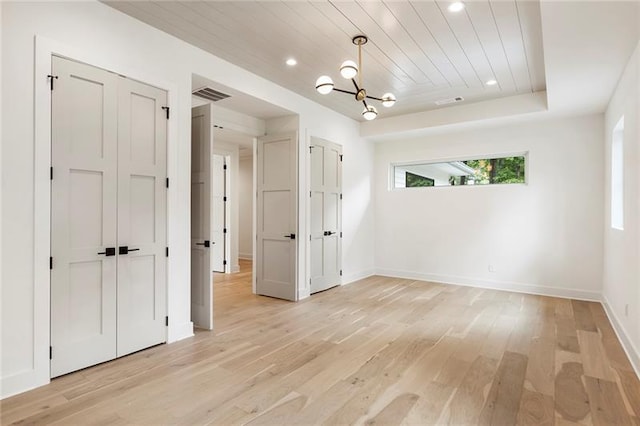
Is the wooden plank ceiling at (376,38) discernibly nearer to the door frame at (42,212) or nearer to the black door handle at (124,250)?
the door frame at (42,212)

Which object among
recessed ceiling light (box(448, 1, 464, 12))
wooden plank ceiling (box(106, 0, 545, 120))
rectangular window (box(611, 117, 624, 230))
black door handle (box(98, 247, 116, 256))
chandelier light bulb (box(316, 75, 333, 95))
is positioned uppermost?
wooden plank ceiling (box(106, 0, 545, 120))

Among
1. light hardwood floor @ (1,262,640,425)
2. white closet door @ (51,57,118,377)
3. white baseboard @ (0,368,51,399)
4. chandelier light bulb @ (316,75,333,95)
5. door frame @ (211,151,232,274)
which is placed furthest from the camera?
door frame @ (211,151,232,274)

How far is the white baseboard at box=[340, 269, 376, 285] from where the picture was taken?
6.35 m

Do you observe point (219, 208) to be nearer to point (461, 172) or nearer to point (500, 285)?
point (461, 172)

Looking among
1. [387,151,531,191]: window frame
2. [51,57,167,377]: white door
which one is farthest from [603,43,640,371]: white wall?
[51,57,167,377]: white door

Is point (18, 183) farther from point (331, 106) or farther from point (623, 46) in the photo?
point (623, 46)

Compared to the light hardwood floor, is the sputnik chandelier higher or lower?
higher

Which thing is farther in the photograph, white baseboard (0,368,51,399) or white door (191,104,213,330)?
white door (191,104,213,330)

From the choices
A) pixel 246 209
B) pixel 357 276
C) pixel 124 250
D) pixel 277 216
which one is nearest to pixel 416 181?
pixel 357 276

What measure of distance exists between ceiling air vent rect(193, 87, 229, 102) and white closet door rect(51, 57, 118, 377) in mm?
1234

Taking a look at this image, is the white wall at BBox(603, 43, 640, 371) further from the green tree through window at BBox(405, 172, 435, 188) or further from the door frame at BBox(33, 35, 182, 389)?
the door frame at BBox(33, 35, 182, 389)

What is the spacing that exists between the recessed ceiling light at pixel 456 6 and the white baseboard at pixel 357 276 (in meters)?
4.47

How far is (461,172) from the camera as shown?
638cm

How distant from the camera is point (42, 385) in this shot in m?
2.58
